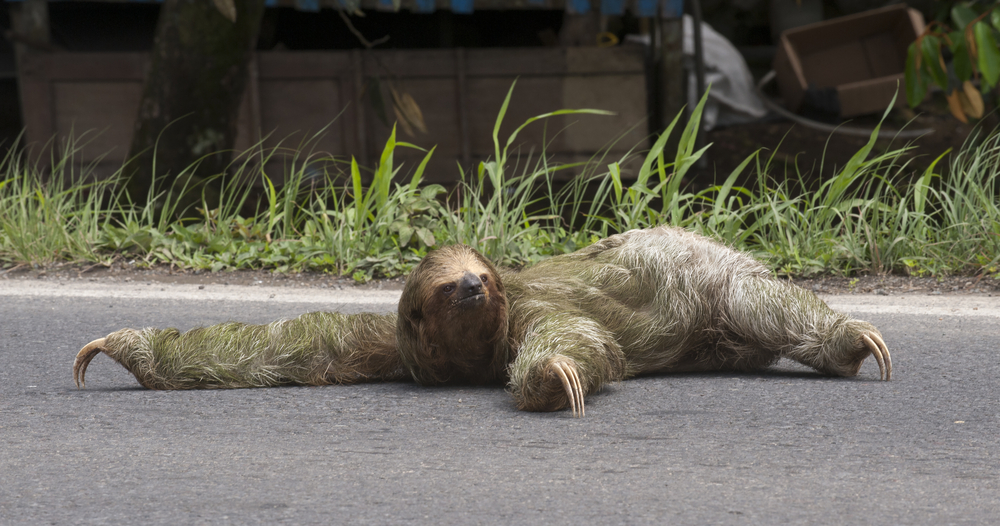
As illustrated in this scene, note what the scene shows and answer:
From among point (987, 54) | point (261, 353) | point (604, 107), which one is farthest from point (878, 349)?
point (604, 107)

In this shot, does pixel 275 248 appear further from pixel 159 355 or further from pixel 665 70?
pixel 665 70

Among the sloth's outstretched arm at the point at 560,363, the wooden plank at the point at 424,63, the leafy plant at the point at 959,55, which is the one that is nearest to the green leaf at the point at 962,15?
the leafy plant at the point at 959,55

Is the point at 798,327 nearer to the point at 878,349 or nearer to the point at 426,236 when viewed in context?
the point at 878,349

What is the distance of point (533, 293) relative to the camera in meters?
2.58

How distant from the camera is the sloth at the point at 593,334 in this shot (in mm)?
2469

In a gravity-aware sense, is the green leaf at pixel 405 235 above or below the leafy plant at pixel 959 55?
below

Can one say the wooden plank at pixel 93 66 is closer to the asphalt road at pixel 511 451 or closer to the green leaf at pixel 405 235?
the green leaf at pixel 405 235

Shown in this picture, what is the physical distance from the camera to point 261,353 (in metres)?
2.57

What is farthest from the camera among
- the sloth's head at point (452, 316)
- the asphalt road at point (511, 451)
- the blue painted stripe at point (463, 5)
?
the blue painted stripe at point (463, 5)

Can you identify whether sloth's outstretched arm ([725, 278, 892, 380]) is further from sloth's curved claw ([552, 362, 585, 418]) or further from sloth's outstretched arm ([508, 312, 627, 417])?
sloth's curved claw ([552, 362, 585, 418])

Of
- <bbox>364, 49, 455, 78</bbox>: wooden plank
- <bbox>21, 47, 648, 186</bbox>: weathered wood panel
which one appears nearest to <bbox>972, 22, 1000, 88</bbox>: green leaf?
<bbox>21, 47, 648, 186</bbox>: weathered wood panel

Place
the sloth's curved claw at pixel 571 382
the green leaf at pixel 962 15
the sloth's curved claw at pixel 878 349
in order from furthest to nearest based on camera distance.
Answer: the green leaf at pixel 962 15 < the sloth's curved claw at pixel 878 349 < the sloth's curved claw at pixel 571 382

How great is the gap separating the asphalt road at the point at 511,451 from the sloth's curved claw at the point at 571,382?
59 mm

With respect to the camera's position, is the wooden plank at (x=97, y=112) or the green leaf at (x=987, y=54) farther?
the wooden plank at (x=97, y=112)
